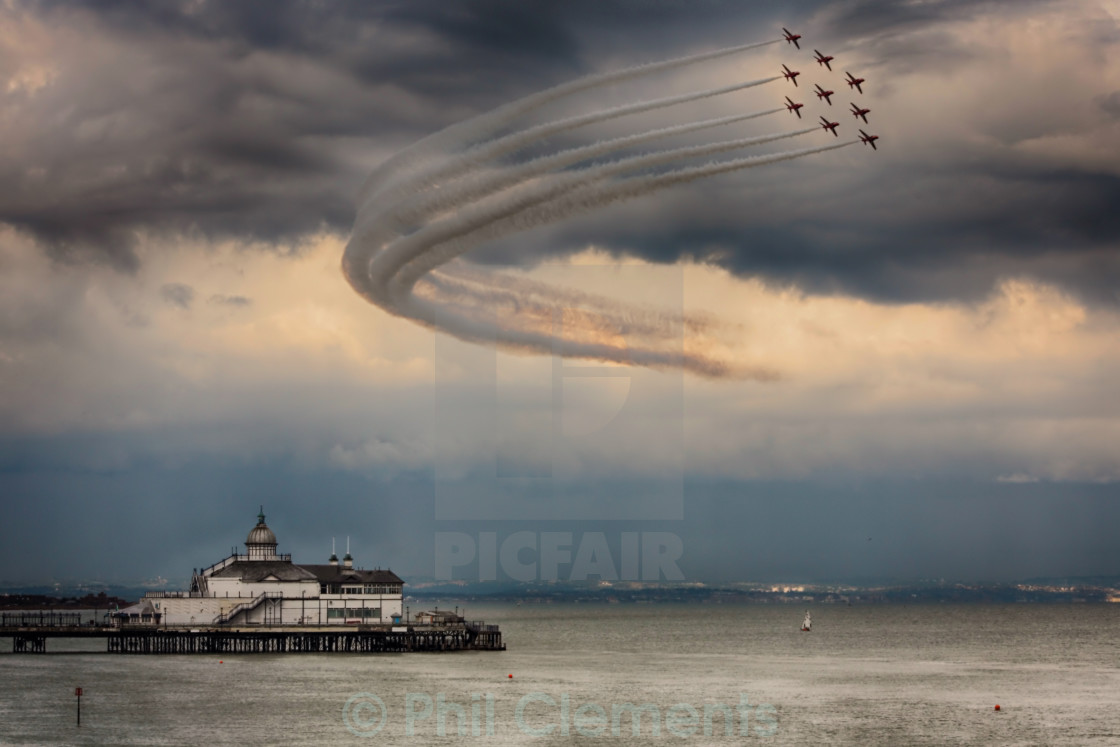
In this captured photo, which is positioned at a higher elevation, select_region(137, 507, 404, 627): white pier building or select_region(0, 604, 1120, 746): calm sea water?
select_region(137, 507, 404, 627): white pier building

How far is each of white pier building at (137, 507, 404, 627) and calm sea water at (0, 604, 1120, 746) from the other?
6266 mm

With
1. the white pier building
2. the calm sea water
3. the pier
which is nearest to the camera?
the calm sea water

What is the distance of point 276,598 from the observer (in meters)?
113

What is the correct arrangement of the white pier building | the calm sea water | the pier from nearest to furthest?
the calm sea water < the pier < the white pier building

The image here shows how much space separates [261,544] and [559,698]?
50120 millimetres

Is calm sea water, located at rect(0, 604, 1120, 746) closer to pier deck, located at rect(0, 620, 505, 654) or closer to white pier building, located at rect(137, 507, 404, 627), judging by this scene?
pier deck, located at rect(0, 620, 505, 654)

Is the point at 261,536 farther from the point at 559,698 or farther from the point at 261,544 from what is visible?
the point at 559,698

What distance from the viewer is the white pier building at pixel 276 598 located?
368 ft

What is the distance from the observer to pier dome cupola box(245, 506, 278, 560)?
119 meters

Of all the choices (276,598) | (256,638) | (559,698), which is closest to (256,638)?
(256,638)

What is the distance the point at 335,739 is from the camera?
6081 cm

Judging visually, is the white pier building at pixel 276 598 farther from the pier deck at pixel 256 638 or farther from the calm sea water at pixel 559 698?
the calm sea water at pixel 559 698

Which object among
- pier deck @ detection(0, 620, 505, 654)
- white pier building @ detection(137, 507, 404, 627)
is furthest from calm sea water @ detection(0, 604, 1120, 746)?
white pier building @ detection(137, 507, 404, 627)

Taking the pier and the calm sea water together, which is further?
the pier
